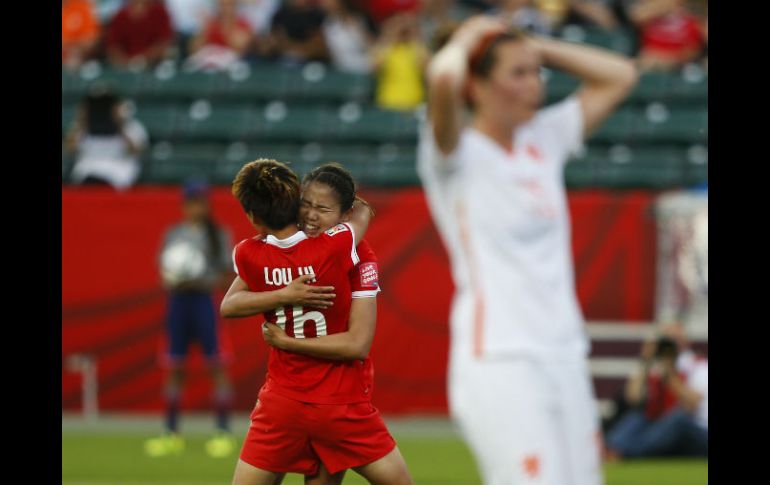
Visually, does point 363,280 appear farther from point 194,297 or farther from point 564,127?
point 194,297

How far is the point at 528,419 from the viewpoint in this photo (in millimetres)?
5391

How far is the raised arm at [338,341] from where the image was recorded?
21.4 feet

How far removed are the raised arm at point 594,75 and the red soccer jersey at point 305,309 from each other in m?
1.28

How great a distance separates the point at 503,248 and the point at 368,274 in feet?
4.11

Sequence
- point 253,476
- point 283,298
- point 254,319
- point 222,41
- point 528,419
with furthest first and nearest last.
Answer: point 222,41 → point 254,319 → point 253,476 → point 283,298 → point 528,419

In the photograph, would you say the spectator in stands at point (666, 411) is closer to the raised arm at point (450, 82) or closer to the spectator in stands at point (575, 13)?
the spectator in stands at point (575, 13)

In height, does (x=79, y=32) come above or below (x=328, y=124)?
above

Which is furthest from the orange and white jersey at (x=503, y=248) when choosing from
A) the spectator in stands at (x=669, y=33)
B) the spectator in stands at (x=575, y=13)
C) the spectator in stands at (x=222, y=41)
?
the spectator in stands at (x=575, y=13)

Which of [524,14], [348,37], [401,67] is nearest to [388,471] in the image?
[401,67]

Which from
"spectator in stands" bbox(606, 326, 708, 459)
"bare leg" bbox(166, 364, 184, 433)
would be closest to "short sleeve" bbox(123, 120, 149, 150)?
"bare leg" bbox(166, 364, 184, 433)

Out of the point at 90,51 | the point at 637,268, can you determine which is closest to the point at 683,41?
the point at 637,268

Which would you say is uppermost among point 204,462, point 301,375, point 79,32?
point 79,32

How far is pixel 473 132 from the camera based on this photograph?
219 inches
